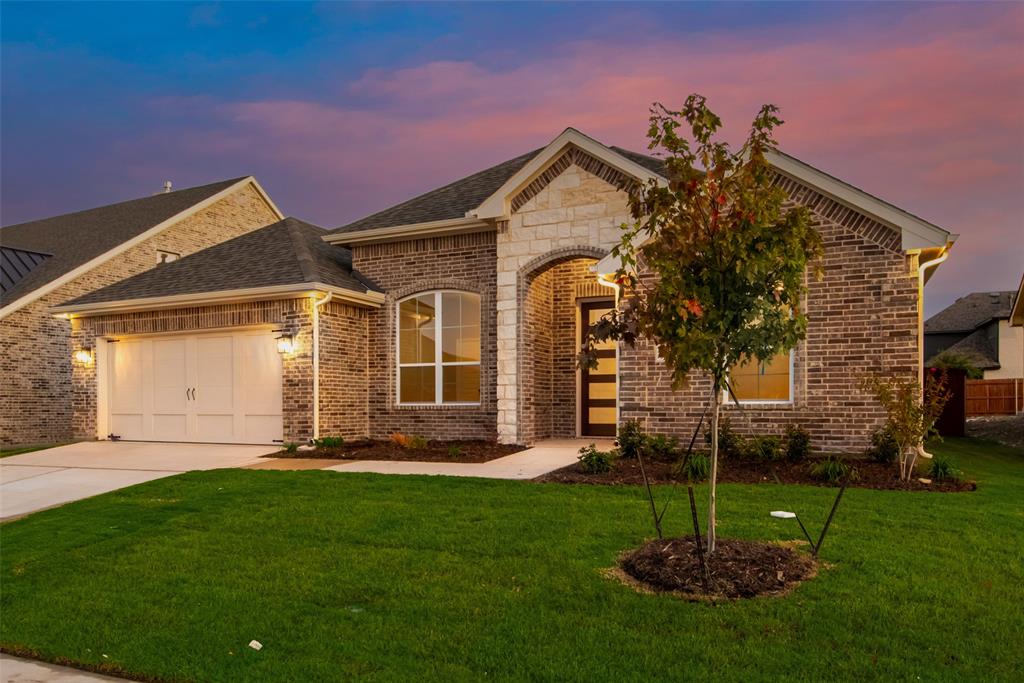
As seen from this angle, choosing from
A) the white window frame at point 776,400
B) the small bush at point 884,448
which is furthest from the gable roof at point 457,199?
the small bush at point 884,448

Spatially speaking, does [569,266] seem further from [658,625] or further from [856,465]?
[658,625]

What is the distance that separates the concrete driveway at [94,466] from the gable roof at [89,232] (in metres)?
6.38

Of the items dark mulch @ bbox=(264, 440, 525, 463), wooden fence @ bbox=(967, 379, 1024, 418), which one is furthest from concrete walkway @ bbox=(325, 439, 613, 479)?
wooden fence @ bbox=(967, 379, 1024, 418)

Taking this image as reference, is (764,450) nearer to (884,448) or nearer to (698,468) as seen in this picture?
(698,468)

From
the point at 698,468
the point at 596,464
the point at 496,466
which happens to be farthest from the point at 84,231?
the point at 698,468

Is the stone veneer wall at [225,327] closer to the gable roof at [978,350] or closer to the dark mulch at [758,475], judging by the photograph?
the dark mulch at [758,475]

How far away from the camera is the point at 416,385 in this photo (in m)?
14.2

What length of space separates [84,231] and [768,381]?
71.4ft

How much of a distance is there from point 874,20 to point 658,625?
12.4m

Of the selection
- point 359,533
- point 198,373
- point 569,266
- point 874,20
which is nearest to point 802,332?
point 359,533

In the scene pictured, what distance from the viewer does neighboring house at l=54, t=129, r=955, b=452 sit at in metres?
10.8

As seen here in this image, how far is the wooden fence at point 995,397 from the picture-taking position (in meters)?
27.9

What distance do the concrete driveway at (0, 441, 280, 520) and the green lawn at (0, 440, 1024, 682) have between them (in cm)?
148

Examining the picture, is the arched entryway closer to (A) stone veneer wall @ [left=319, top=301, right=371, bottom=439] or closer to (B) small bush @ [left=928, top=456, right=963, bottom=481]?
(A) stone veneer wall @ [left=319, top=301, right=371, bottom=439]
